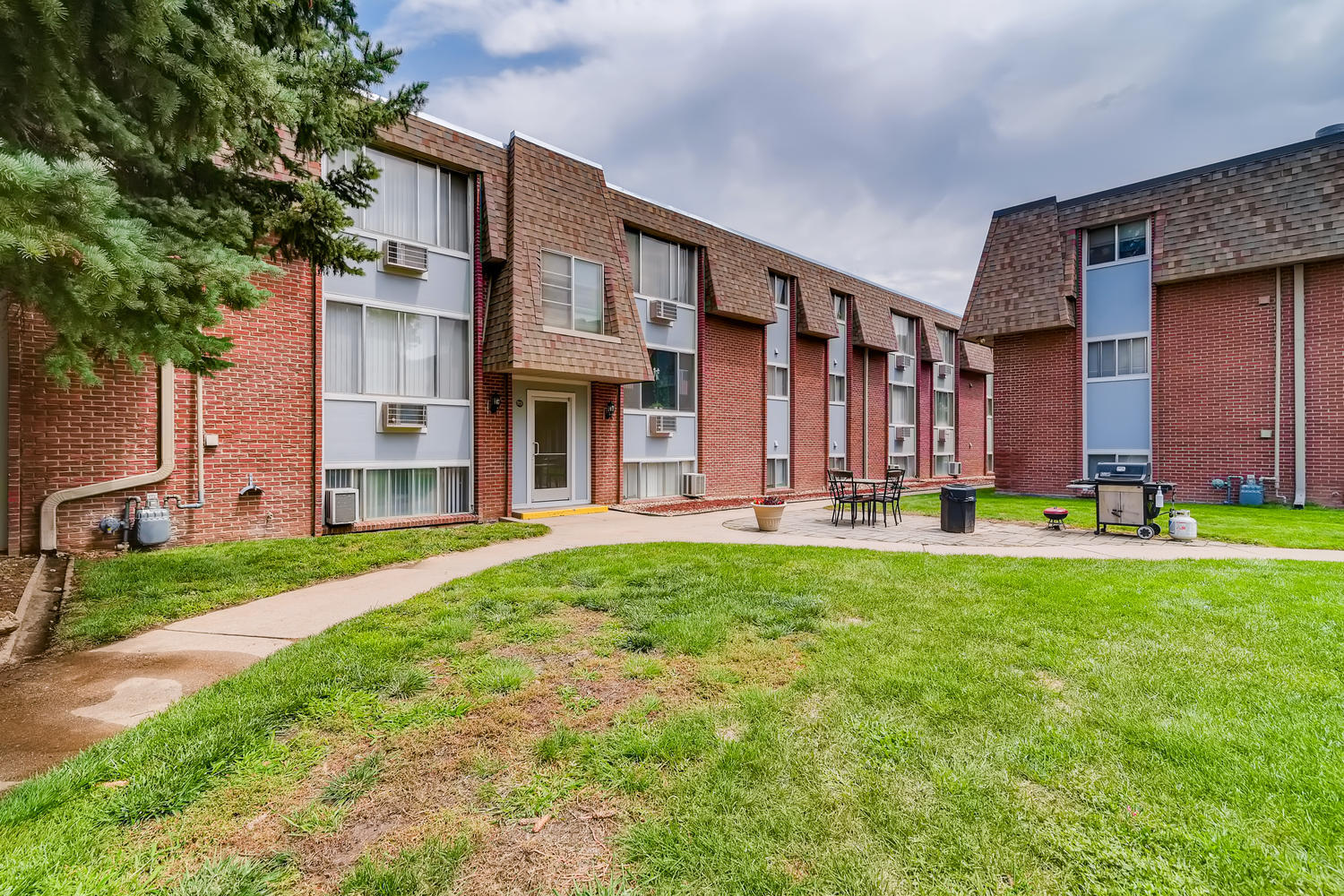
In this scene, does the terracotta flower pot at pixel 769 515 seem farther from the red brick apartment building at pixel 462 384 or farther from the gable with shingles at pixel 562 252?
the gable with shingles at pixel 562 252

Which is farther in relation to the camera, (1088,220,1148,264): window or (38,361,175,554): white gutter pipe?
(1088,220,1148,264): window

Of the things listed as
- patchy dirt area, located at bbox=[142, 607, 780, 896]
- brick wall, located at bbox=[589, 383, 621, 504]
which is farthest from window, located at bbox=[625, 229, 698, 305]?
patchy dirt area, located at bbox=[142, 607, 780, 896]

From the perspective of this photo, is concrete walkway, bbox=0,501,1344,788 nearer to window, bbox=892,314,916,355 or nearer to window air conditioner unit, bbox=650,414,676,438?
window air conditioner unit, bbox=650,414,676,438

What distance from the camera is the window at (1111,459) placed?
48.8ft

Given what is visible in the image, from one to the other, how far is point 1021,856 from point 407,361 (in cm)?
1087

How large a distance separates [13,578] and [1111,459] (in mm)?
20620

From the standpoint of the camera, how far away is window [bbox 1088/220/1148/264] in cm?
1494

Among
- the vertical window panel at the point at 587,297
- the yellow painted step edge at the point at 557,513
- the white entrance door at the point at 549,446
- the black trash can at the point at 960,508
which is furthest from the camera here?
the white entrance door at the point at 549,446

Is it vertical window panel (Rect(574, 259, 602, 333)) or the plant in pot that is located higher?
vertical window panel (Rect(574, 259, 602, 333))

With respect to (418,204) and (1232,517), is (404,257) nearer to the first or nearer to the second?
(418,204)

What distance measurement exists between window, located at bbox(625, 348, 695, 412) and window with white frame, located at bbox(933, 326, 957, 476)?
13665 mm

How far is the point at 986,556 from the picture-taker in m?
7.47

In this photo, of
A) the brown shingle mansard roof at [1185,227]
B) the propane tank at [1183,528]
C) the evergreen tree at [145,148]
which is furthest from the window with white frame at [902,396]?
the evergreen tree at [145,148]

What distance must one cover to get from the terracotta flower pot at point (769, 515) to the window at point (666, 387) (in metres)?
5.00
